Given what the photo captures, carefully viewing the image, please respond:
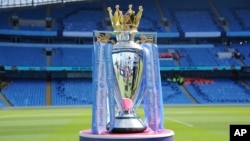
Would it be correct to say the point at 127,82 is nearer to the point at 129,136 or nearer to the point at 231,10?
the point at 129,136

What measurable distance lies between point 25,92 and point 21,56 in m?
6.95

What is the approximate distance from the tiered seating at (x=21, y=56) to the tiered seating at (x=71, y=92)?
3408mm

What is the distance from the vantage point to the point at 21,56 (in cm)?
5516

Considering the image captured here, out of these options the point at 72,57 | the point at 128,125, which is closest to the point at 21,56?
the point at 72,57

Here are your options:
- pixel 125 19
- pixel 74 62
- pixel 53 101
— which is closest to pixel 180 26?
pixel 74 62

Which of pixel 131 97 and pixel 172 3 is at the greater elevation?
pixel 172 3

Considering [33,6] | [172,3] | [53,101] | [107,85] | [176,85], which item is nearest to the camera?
[107,85]

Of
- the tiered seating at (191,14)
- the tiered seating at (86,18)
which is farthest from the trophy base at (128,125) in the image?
the tiered seating at (191,14)

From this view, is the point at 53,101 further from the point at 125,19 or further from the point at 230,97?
the point at 125,19

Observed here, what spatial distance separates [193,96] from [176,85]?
3.33 meters

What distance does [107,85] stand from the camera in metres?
10.2

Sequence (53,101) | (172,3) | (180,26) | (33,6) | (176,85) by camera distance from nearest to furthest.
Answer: (53,101), (176,85), (33,6), (180,26), (172,3)

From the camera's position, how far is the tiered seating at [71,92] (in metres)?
48.6

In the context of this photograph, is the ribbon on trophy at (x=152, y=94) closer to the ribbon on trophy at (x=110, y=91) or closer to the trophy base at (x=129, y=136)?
the trophy base at (x=129, y=136)
